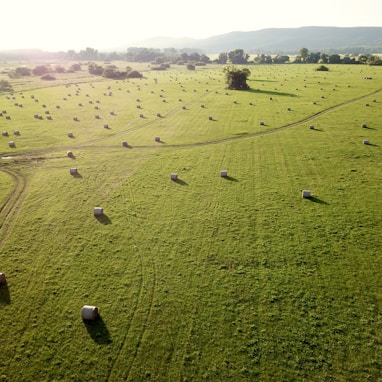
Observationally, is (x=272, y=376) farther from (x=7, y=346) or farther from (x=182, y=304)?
(x=7, y=346)

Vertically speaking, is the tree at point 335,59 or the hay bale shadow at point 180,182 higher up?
the tree at point 335,59

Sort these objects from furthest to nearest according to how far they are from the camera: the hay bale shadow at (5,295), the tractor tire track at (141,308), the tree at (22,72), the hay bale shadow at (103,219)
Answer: the tree at (22,72)
the hay bale shadow at (103,219)
the hay bale shadow at (5,295)
the tractor tire track at (141,308)

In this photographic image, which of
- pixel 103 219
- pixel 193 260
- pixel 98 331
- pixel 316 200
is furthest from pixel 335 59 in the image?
pixel 98 331

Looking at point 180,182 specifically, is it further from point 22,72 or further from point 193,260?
point 22,72

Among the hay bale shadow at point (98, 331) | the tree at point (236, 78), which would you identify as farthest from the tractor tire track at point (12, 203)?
the tree at point (236, 78)

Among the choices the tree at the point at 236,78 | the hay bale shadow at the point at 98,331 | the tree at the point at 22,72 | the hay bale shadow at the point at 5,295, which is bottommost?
the hay bale shadow at the point at 98,331

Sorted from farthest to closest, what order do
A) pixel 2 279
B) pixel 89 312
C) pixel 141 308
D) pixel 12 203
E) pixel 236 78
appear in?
1. pixel 236 78
2. pixel 12 203
3. pixel 2 279
4. pixel 141 308
5. pixel 89 312

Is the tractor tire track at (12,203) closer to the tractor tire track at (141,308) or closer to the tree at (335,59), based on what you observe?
the tractor tire track at (141,308)

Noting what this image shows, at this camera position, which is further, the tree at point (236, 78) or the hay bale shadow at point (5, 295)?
the tree at point (236, 78)
